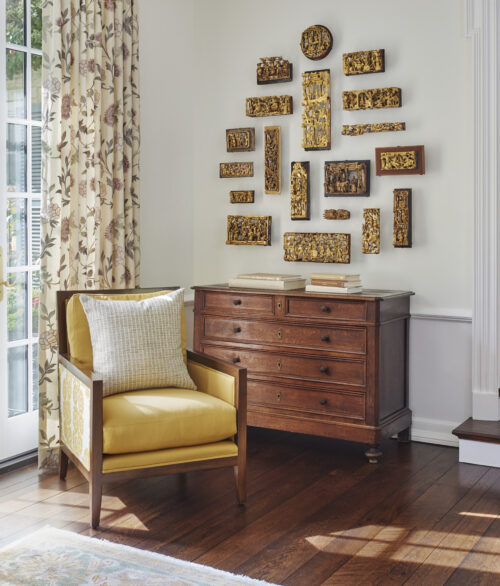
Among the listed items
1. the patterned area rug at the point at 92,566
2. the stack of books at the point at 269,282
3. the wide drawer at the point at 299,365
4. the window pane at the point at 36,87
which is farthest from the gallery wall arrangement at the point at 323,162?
the patterned area rug at the point at 92,566

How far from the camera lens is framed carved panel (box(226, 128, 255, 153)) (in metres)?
4.54

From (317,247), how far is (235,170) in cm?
77

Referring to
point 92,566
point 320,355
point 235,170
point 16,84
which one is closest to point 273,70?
point 235,170

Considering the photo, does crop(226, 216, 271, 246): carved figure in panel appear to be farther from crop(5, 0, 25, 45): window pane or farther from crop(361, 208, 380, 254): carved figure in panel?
crop(5, 0, 25, 45): window pane

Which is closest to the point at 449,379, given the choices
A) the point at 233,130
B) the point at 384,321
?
the point at 384,321

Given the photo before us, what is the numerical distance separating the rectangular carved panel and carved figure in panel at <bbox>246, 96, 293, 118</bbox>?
0.10m

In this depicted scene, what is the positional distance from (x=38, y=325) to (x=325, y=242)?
1.73m

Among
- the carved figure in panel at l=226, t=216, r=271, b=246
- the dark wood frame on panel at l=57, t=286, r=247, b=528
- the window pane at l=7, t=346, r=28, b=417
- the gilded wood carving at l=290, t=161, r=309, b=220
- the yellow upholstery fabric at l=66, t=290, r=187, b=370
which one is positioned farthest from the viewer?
the carved figure in panel at l=226, t=216, r=271, b=246

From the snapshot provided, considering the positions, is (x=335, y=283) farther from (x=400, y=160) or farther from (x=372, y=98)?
(x=372, y=98)

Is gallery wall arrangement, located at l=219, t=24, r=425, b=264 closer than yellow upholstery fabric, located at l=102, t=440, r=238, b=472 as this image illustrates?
No

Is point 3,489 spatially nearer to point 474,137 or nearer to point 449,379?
point 449,379

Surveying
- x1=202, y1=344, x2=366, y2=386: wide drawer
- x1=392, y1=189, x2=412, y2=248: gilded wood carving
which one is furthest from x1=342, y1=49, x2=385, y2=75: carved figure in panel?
x1=202, y1=344, x2=366, y2=386: wide drawer

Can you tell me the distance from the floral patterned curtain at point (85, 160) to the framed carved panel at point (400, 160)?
1.40 metres

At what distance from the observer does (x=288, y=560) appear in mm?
2576
